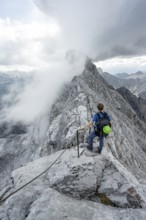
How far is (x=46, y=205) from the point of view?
12.8 metres

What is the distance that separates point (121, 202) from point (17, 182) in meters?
7.97

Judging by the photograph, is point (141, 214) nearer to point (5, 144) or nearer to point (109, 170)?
point (109, 170)

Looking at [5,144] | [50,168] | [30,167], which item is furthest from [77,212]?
[5,144]

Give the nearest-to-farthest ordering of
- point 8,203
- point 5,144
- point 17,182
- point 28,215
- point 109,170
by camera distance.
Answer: point 28,215 → point 8,203 → point 109,170 → point 17,182 → point 5,144

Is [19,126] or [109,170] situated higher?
[19,126]

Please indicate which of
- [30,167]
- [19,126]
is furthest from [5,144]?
[30,167]

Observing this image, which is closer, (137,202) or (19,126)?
(137,202)

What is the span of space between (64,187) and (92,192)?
1.84 m

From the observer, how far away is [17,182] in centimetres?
1700

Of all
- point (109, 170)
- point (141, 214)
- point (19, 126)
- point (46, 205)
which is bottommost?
point (141, 214)

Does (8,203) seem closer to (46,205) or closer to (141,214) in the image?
(46,205)

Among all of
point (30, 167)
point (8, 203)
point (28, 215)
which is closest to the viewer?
point (28, 215)

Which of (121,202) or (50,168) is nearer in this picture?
(121,202)

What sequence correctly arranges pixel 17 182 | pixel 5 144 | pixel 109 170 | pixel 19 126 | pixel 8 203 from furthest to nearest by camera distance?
pixel 19 126 → pixel 5 144 → pixel 17 182 → pixel 109 170 → pixel 8 203
